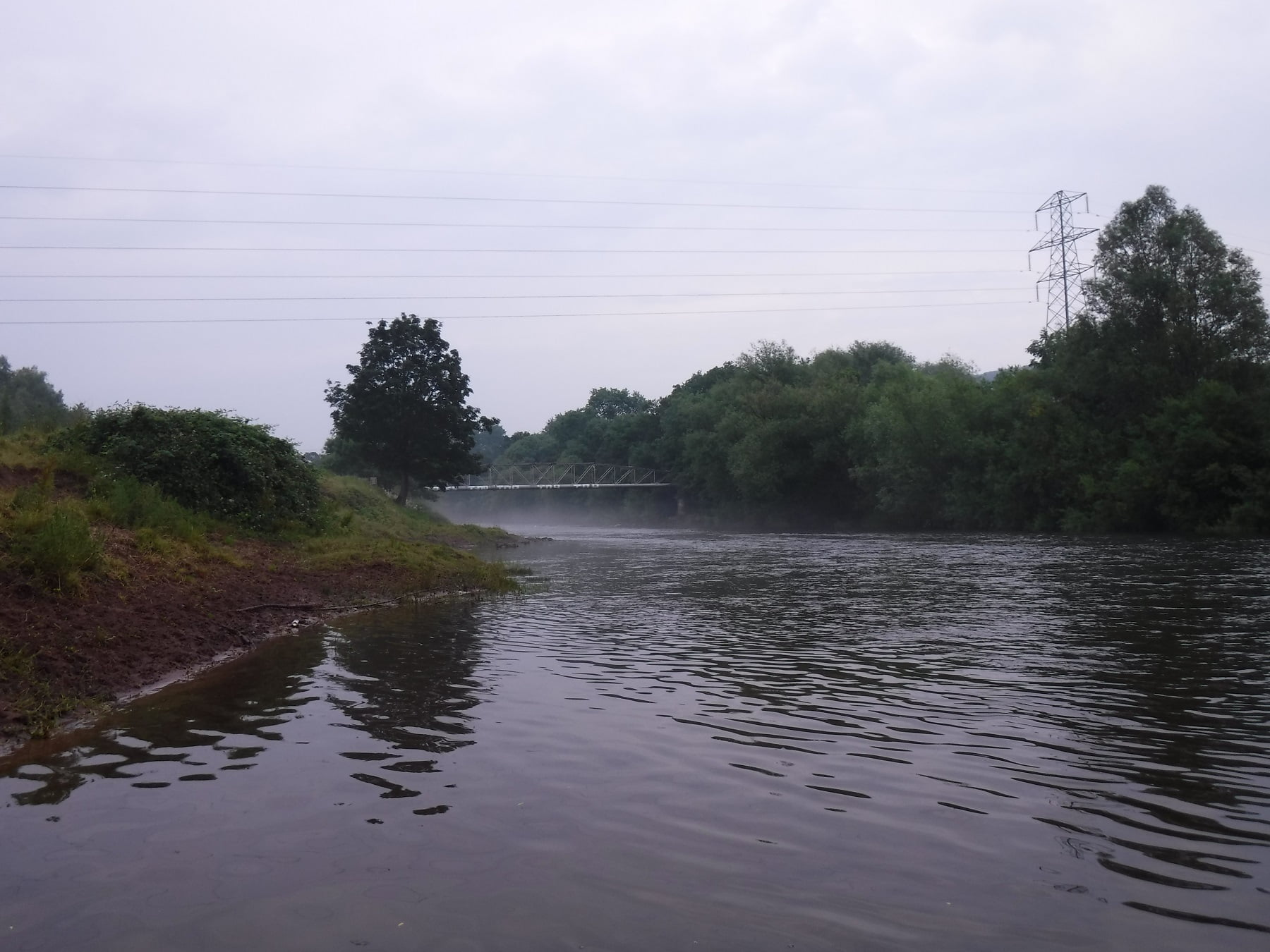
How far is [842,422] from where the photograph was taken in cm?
9431

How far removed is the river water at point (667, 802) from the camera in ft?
17.7

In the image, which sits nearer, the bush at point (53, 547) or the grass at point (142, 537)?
the bush at point (53, 547)

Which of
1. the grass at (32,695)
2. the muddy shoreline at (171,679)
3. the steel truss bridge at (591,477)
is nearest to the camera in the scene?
the muddy shoreline at (171,679)

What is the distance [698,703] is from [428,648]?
18.2ft

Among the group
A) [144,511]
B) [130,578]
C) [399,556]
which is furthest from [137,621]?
[399,556]

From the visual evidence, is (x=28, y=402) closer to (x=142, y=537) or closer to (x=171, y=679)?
(x=142, y=537)

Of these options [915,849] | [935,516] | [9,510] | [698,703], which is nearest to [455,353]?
[935,516]

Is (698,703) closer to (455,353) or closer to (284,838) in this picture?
(284,838)

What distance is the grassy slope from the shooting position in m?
11.0

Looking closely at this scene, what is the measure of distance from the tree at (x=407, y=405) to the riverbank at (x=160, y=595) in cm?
3739

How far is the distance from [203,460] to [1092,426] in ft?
181

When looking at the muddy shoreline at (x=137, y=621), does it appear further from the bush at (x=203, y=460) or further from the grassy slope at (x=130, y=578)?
the bush at (x=203, y=460)

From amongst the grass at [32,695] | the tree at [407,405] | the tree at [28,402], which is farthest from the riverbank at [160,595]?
the tree at [407,405]

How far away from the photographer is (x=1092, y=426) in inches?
2475
